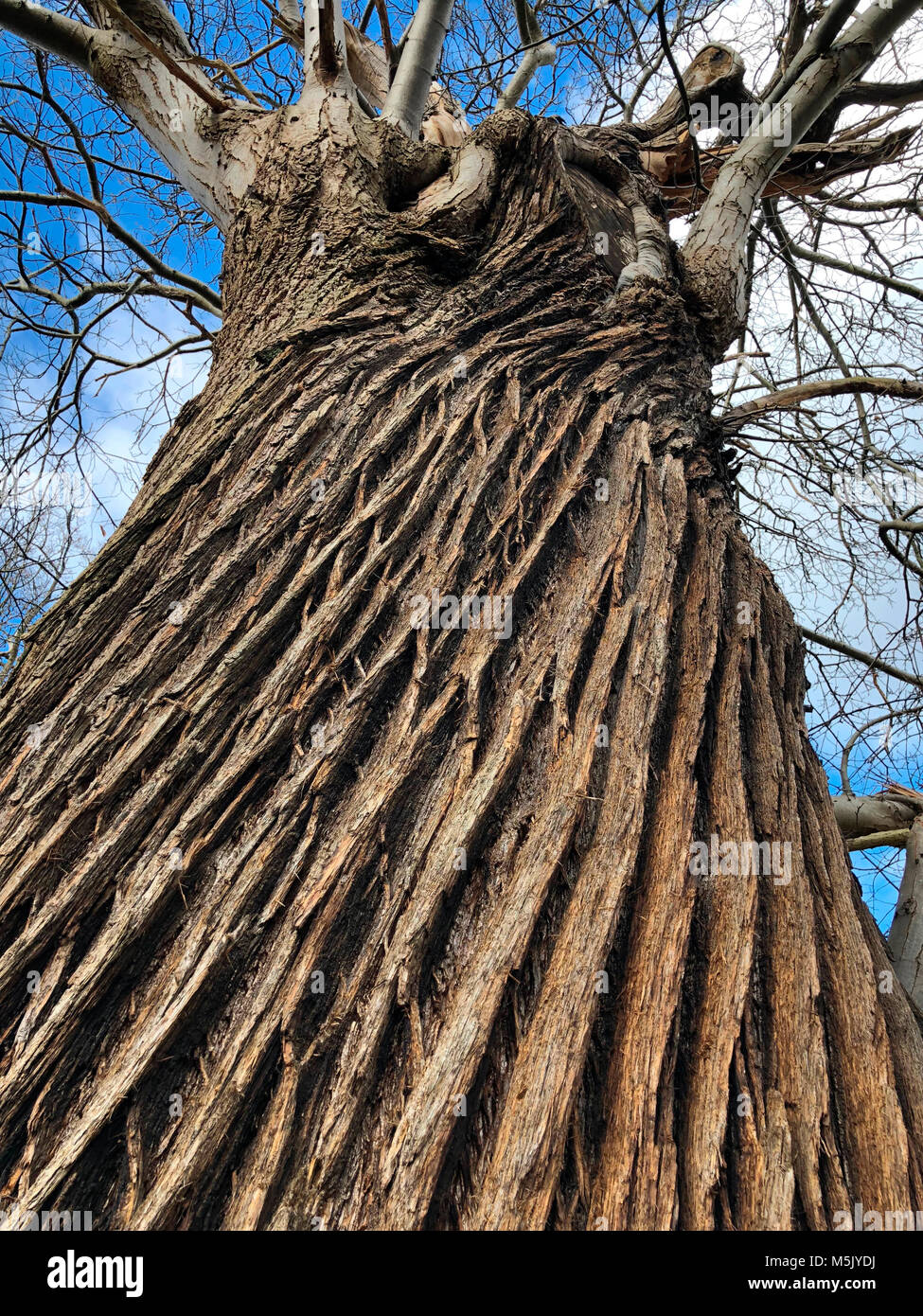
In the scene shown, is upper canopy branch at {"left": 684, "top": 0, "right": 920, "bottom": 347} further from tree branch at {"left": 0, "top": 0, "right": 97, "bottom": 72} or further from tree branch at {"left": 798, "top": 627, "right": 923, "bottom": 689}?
tree branch at {"left": 0, "top": 0, "right": 97, "bottom": 72}

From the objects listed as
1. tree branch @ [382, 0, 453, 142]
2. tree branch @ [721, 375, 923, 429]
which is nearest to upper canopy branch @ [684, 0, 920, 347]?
tree branch @ [721, 375, 923, 429]

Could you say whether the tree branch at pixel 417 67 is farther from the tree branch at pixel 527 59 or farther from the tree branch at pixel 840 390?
the tree branch at pixel 840 390

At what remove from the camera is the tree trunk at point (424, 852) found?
1141 mm

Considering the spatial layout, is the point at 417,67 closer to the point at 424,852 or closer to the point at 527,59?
the point at 527,59

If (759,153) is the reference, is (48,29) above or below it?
above

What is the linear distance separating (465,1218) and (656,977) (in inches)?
17.9

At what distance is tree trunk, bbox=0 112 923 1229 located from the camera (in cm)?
114

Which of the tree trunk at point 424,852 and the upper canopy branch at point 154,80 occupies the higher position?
the upper canopy branch at point 154,80

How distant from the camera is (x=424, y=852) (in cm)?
142

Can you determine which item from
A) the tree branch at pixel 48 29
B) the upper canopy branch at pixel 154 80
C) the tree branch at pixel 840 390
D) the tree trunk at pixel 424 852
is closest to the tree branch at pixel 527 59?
the upper canopy branch at pixel 154 80

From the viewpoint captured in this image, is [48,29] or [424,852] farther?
[48,29]

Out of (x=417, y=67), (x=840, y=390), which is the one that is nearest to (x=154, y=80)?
(x=417, y=67)
